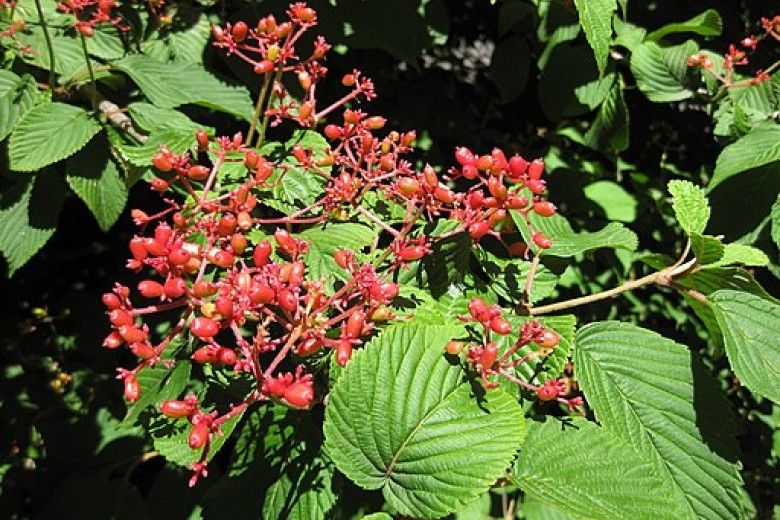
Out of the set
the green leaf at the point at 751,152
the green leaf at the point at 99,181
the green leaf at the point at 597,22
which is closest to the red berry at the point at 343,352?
the green leaf at the point at 597,22

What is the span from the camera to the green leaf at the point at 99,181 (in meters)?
1.79

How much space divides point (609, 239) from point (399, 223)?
0.46m

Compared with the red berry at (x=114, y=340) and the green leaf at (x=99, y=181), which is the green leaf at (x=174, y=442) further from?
the green leaf at (x=99, y=181)

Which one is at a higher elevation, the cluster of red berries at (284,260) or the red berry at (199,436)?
the cluster of red berries at (284,260)

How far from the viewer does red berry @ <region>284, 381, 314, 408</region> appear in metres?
0.95

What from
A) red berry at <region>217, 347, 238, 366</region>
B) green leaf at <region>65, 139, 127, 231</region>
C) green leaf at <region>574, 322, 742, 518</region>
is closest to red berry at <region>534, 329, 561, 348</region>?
green leaf at <region>574, 322, 742, 518</region>

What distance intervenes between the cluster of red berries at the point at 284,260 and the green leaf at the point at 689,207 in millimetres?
298

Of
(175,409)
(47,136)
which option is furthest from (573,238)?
(47,136)

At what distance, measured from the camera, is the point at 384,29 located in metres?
2.21

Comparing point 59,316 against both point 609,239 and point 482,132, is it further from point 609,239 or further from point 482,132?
point 609,239

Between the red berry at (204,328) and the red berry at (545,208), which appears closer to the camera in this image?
the red berry at (204,328)

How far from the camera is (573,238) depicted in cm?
158

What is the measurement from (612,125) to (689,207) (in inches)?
Result: 42.2

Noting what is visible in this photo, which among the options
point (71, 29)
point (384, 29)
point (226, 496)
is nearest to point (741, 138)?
point (384, 29)
